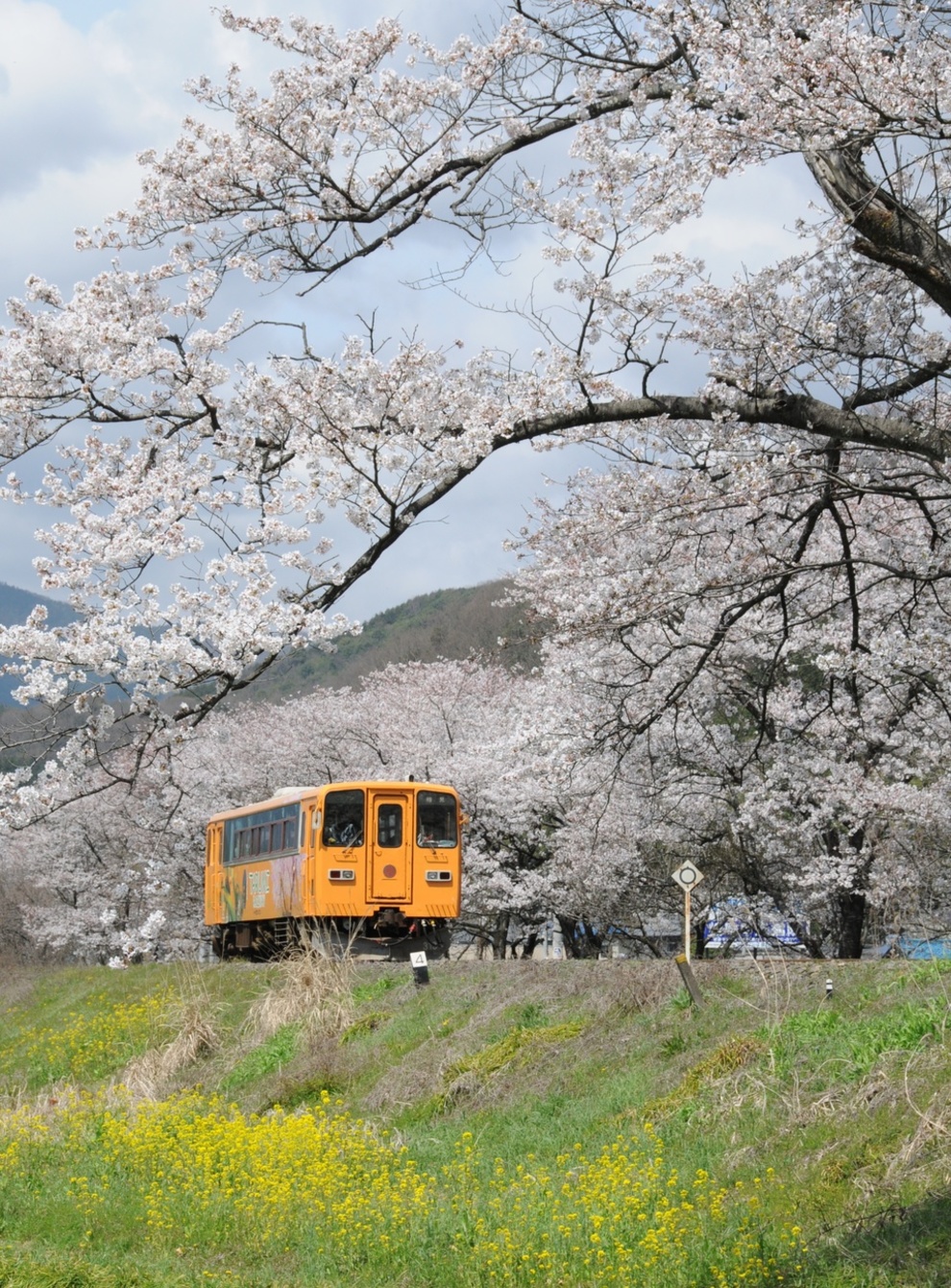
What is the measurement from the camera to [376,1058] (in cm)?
1128

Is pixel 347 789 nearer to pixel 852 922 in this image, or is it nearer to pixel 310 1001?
pixel 310 1001

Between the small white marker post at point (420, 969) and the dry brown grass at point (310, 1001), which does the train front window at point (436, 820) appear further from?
the small white marker post at point (420, 969)

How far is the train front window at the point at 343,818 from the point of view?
57.7 ft

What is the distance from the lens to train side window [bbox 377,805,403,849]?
1797 cm

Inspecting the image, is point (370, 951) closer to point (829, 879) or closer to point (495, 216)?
point (829, 879)

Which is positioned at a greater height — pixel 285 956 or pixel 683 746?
pixel 683 746

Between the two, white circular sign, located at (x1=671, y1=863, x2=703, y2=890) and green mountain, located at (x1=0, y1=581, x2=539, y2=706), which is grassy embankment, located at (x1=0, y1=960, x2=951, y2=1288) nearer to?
white circular sign, located at (x1=671, y1=863, x2=703, y2=890)

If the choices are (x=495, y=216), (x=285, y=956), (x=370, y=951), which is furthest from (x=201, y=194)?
(x=370, y=951)

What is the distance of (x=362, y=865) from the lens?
17.7 meters

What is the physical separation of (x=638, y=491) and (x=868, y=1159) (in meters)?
5.62

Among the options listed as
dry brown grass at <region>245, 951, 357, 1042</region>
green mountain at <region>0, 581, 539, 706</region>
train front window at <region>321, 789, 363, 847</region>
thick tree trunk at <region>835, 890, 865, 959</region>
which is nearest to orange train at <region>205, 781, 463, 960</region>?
train front window at <region>321, 789, 363, 847</region>

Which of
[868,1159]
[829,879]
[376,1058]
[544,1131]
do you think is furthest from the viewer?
[829,879]

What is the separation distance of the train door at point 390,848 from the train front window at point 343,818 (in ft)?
0.64

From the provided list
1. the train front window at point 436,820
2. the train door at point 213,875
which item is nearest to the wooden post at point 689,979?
the train front window at point 436,820
